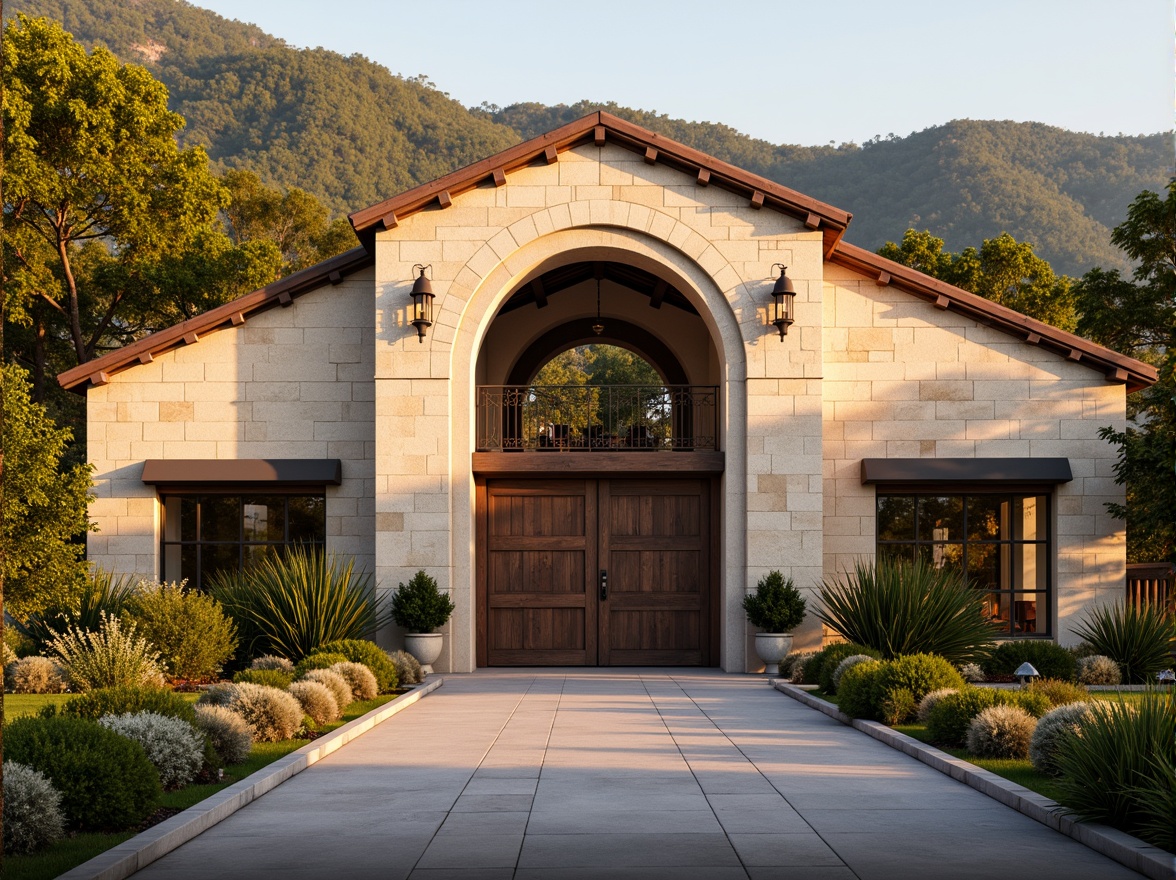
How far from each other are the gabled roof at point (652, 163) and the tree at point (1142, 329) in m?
1.51

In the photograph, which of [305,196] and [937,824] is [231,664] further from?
[305,196]

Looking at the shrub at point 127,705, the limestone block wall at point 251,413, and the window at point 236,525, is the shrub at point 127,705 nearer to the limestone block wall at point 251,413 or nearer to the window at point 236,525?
the limestone block wall at point 251,413

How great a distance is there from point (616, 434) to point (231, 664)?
7.26 metres

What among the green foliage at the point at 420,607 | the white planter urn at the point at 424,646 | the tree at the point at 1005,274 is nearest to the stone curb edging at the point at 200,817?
the green foliage at the point at 420,607

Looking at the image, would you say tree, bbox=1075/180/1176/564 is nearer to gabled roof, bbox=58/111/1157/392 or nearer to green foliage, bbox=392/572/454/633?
gabled roof, bbox=58/111/1157/392

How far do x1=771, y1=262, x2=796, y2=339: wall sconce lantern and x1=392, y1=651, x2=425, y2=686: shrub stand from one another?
7452mm

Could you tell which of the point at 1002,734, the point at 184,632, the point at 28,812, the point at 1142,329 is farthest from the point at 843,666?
the point at 1142,329

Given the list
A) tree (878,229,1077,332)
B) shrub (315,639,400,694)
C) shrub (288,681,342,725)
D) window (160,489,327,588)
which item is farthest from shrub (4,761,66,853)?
tree (878,229,1077,332)

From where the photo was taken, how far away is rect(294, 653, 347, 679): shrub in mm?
15198

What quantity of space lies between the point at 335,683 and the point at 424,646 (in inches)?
204

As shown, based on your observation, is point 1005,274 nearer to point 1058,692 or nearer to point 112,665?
point 1058,692

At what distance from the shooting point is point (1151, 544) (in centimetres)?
2652

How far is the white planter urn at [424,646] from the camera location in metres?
19.2

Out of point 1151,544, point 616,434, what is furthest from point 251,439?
point 1151,544
